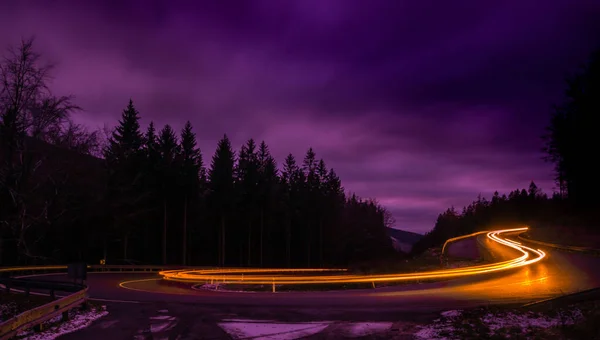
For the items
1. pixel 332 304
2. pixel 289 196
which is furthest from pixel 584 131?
pixel 289 196

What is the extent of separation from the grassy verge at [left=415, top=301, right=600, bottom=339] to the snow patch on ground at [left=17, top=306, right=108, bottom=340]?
9030mm

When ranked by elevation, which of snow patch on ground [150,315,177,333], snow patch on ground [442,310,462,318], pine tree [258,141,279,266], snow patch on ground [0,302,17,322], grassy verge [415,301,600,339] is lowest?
snow patch on ground [0,302,17,322]

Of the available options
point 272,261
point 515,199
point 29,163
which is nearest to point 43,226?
point 29,163

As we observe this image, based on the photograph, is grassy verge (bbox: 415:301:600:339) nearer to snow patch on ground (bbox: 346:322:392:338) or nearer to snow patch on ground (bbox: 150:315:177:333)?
snow patch on ground (bbox: 346:322:392:338)

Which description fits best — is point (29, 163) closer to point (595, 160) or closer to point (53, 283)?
point (53, 283)

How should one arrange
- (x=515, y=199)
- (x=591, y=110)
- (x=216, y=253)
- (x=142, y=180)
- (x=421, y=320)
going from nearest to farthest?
(x=421, y=320) < (x=591, y=110) < (x=142, y=180) < (x=216, y=253) < (x=515, y=199)

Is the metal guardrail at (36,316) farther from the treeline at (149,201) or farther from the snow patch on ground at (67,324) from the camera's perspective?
the treeline at (149,201)

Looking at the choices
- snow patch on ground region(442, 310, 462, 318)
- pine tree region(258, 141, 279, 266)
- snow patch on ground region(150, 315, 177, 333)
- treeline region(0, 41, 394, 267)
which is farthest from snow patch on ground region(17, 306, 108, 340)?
pine tree region(258, 141, 279, 266)

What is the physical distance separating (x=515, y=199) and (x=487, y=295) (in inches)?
6129

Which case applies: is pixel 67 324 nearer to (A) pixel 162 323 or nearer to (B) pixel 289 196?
(A) pixel 162 323

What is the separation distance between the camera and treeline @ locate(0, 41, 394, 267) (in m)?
35.7

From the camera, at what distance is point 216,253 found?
79.6 metres

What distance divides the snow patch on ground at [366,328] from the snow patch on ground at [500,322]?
0.96 m

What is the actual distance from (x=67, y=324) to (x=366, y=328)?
8.38 metres
